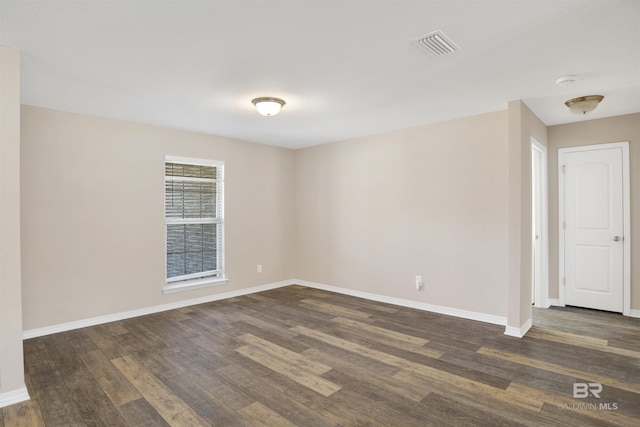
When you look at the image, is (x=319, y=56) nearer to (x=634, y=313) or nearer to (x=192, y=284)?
(x=192, y=284)

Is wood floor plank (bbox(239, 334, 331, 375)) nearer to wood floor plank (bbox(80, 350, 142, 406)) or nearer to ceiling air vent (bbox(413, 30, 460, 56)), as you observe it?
wood floor plank (bbox(80, 350, 142, 406))

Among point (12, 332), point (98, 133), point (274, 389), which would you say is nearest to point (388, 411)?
point (274, 389)

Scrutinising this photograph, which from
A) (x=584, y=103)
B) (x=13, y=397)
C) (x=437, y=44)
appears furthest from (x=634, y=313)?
(x=13, y=397)

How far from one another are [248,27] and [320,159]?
12.3 feet

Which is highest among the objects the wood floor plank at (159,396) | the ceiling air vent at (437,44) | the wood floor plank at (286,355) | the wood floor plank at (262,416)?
the ceiling air vent at (437,44)

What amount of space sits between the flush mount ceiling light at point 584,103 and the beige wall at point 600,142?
1.19m

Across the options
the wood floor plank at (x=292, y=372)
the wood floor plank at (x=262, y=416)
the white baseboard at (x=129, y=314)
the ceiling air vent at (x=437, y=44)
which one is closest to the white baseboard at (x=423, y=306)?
the white baseboard at (x=129, y=314)

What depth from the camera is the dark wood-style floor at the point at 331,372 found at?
2.18m

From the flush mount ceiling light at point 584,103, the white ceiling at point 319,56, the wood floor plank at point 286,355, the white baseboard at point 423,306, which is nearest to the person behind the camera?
the white ceiling at point 319,56

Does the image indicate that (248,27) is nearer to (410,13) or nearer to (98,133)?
(410,13)

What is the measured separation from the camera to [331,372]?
2760 millimetres

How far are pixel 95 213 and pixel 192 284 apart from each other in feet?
5.06

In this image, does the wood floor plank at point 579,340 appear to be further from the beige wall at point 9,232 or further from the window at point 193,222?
the beige wall at point 9,232

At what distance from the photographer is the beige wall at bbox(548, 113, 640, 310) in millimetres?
4055
